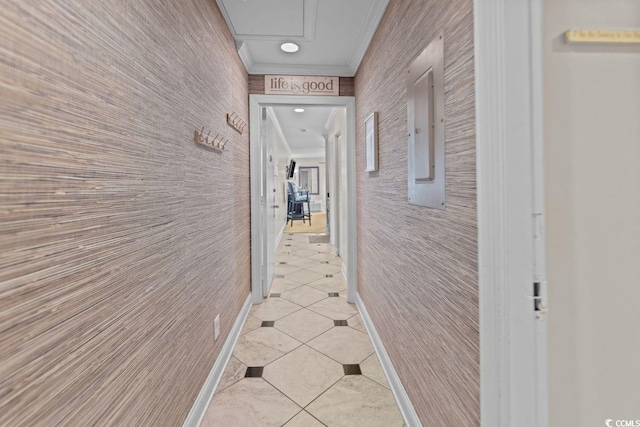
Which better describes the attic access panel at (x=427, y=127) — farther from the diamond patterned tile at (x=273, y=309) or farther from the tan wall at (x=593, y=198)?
the diamond patterned tile at (x=273, y=309)

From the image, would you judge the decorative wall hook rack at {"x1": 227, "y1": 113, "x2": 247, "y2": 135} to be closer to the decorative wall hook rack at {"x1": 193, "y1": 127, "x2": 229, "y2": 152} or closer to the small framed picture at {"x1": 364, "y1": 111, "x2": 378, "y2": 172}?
the decorative wall hook rack at {"x1": 193, "y1": 127, "x2": 229, "y2": 152}

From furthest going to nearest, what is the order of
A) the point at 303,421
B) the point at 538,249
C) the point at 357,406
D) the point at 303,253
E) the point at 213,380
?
the point at 303,253
the point at 213,380
the point at 357,406
the point at 303,421
the point at 538,249

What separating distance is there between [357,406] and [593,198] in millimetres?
1455

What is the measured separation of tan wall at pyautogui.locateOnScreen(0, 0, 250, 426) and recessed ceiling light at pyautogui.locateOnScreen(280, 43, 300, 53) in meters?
1.06

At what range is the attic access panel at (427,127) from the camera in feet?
3.54

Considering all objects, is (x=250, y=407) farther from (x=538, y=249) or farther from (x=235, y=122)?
(x=235, y=122)

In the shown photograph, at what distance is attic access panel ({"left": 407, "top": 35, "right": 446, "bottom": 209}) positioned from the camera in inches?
42.5

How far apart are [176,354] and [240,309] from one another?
50.6 inches

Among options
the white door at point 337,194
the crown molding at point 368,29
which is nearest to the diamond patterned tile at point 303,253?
the white door at point 337,194

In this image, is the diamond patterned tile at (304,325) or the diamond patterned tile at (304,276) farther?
the diamond patterned tile at (304,276)

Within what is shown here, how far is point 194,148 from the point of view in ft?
4.76

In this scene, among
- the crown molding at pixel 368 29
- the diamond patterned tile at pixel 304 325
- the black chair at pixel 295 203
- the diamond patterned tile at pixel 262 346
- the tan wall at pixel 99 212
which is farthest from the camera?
the black chair at pixel 295 203

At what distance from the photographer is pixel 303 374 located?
6.02ft

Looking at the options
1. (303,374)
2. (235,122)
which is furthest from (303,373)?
(235,122)
